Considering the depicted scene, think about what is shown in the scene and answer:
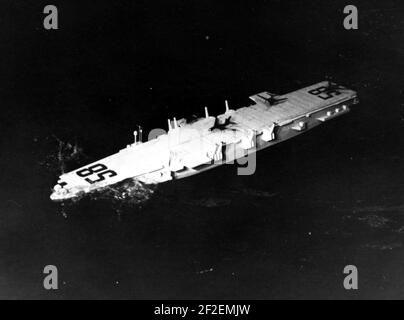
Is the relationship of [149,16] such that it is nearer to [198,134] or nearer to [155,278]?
[198,134]

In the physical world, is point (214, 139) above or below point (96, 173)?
above

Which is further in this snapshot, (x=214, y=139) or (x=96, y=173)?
(x=214, y=139)

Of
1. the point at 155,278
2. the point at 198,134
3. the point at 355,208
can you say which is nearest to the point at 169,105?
the point at 198,134

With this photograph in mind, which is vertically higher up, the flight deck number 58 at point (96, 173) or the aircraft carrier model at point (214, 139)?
the aircraft carrier model at point (214, 139)

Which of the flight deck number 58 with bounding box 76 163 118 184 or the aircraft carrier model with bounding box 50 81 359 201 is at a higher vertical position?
the aircraft carrier model with bounding box 50 81 359 201
